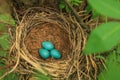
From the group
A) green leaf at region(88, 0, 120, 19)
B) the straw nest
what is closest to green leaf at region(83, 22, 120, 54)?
green leaf at region(88, 0, 120, 19)

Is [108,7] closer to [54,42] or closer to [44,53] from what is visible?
[44,53]

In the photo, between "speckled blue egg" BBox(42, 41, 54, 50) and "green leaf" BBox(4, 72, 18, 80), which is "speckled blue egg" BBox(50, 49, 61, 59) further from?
"green leaf" BBox(4, 72, 18, 80)

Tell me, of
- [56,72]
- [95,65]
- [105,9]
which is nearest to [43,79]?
[56,72]

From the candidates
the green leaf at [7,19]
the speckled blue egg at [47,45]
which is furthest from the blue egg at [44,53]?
the green leaf at [7,19]

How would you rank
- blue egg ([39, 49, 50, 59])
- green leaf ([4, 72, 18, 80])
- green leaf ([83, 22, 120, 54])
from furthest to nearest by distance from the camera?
1. blue egg ([39, 49, 50, 59])
2. green leaf ([4, 72, 18, 80])
3. green leaf ([83, 22, 120, 54])

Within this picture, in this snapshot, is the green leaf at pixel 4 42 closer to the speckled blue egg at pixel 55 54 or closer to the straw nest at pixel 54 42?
the straw nest at pixel 54 42

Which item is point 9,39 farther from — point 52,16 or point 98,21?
point 98,21
